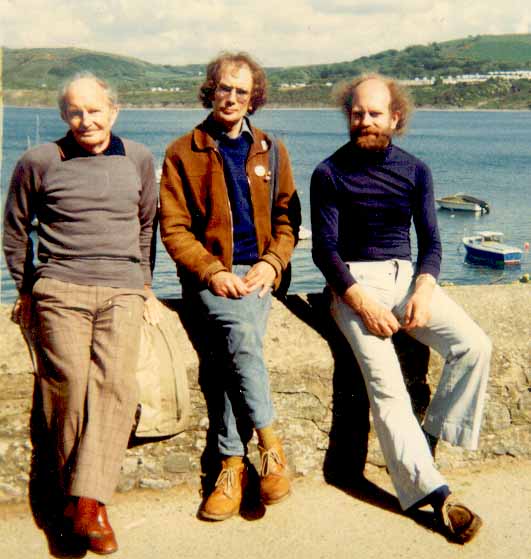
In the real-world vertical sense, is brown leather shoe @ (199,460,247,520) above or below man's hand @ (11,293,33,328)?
below

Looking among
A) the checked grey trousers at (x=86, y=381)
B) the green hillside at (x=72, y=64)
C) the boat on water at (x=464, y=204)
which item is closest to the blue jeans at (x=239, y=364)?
the checked grey trousers at (x=86, y=381)

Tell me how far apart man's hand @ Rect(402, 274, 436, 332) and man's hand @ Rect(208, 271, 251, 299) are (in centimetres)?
72

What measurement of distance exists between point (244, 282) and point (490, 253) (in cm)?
3141

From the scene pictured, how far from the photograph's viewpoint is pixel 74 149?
329 centimetres

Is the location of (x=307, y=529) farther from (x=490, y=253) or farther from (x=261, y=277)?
(x=490, y=253)

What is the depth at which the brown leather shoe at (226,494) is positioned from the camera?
3.09 m

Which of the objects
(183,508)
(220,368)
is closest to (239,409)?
(220,368)

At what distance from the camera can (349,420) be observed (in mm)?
3496

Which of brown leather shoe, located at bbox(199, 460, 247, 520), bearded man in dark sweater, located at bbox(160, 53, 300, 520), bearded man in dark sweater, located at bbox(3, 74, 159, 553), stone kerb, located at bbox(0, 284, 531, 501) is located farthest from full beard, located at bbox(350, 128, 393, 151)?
brown leather shoe, located at bbox(199, 460, 247, 520)

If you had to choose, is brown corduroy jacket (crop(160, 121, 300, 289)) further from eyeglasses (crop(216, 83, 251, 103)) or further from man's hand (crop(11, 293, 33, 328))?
man's hand (crop(11, 293, 33, 328))

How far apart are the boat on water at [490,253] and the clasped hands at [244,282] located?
31.1m

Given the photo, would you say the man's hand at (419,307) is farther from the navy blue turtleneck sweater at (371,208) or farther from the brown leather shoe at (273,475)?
the brown leather shoe at (273,475)

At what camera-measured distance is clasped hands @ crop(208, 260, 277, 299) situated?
3.30m

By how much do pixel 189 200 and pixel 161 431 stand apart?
3.44 ft
